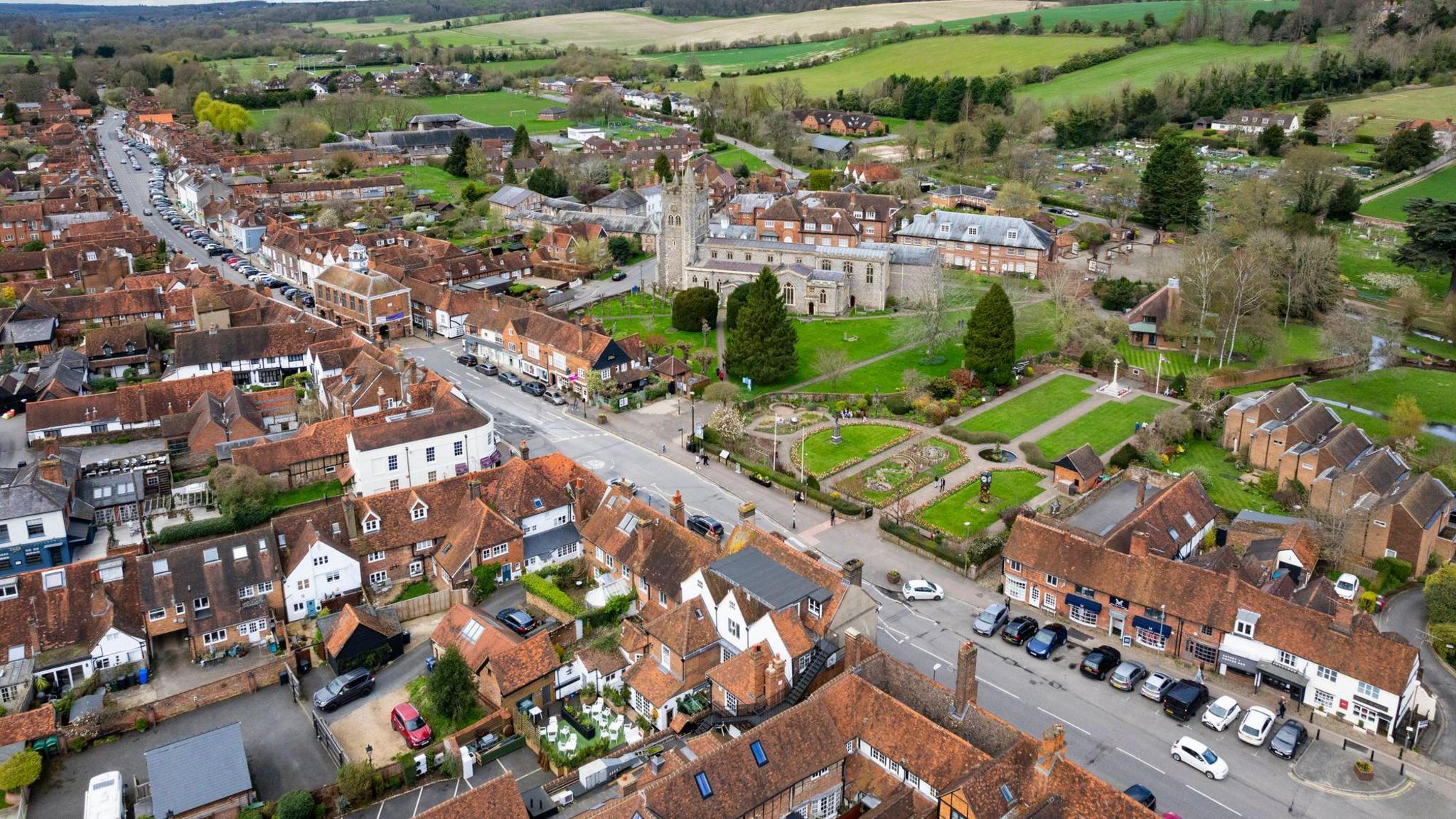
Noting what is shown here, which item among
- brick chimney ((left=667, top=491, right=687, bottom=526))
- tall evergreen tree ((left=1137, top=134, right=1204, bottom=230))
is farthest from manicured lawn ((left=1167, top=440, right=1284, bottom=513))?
tall evergreen tree ((left=1137, top=134, right=1204, bottom=230))

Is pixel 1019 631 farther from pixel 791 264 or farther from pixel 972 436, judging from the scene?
pixel 791 264

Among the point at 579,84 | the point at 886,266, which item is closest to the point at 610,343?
the point at 886,266

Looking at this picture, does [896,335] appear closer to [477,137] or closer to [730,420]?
[730,420]

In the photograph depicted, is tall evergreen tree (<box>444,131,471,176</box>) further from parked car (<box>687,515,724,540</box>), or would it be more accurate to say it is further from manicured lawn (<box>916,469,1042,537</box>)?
manicured lawn (<box>916,469,1042,537</box>)

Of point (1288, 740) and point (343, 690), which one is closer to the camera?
point (1288, 740)

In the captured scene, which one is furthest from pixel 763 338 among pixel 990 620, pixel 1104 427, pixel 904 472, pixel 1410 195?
pixel 1410 195

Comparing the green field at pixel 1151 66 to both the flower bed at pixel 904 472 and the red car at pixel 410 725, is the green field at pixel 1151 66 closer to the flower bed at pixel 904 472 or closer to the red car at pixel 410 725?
the flower bed at pixel 904 472
